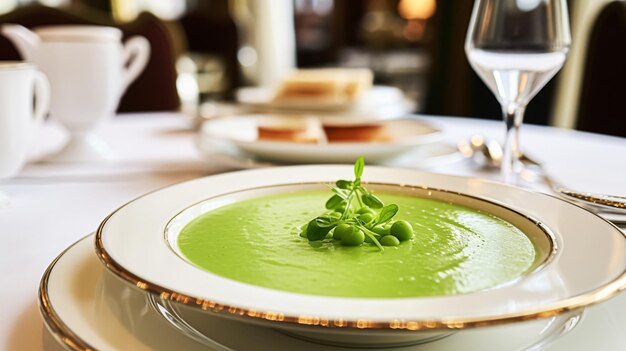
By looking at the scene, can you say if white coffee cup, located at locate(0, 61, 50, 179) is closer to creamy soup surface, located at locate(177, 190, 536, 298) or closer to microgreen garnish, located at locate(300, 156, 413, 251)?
creamy soup surface, located at locate(177, 190, 536, 298)

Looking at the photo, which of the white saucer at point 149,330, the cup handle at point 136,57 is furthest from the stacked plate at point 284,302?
the cup handle at point 136,57

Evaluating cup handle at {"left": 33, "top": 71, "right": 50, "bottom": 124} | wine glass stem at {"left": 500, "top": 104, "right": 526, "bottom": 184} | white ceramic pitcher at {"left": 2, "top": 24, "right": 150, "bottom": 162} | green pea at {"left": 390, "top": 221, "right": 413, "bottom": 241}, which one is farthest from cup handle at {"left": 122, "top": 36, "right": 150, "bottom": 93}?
green pea at {"left": 390, "top": 221, "right": 413, "bottom": 241}

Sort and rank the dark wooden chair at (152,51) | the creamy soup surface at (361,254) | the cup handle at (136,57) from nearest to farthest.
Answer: the creamy soup surface at (361,254)
the cup handle at (136,57)
the dark wooden chair at (152,51)

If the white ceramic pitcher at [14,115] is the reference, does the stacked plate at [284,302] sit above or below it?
below

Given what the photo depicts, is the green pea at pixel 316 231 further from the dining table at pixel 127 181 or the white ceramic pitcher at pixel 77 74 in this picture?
the white ceramic pitcher at pixel 77 74

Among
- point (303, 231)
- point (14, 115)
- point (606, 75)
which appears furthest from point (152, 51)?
point (303, 231)

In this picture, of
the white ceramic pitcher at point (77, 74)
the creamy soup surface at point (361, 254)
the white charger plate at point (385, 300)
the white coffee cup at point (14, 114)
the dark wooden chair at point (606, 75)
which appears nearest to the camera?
the white charger plate at point (385, 300)

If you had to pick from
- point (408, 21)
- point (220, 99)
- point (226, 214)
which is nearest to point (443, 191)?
point (226, 214)
